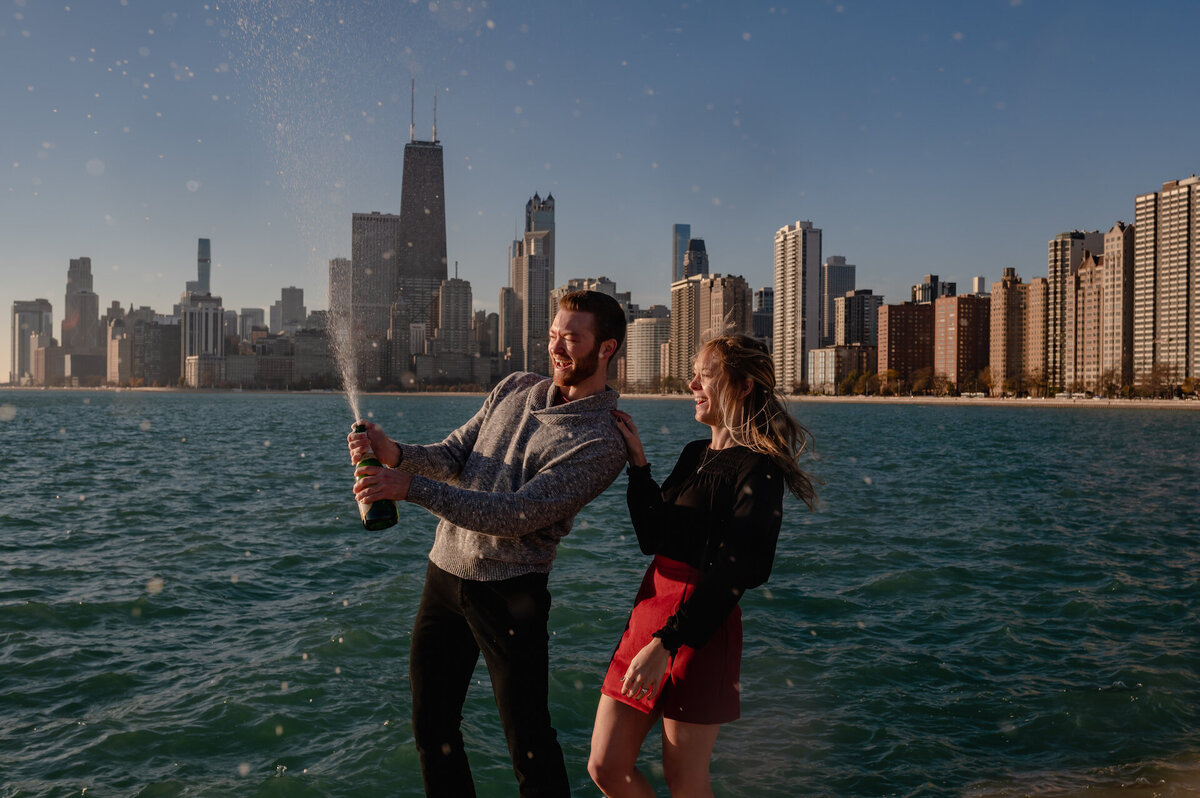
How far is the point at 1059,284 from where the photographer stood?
174875 millimetres

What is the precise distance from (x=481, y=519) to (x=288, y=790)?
418cm

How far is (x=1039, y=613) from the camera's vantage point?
1130 centimetres

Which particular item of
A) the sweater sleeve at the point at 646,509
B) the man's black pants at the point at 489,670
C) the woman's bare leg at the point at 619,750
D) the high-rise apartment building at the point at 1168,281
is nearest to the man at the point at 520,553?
the man's black pants at the point at 489,670

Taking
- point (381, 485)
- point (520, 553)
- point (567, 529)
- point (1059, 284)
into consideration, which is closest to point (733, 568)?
point (567, 529)

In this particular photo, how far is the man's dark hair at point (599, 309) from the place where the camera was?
11.9 feet

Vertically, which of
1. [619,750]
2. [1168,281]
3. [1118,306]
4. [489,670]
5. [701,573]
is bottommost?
[619,750]

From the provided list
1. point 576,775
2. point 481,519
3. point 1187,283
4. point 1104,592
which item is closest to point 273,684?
point 576,775

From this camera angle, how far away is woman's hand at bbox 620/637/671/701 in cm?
332

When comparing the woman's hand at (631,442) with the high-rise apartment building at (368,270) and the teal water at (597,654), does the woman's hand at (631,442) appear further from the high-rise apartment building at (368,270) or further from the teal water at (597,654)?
the teal water at (597,654)

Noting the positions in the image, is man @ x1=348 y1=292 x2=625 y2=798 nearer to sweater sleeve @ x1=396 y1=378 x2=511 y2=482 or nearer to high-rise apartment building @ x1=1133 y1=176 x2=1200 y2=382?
sweater sleeve @ x1=396 y1=378 x2=511 y2=482

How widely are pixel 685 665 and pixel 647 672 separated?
189 mm

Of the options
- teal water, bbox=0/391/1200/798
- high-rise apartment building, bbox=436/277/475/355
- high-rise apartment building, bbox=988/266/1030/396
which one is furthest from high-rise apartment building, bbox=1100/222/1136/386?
teal water, bbox=0/391/1200/798

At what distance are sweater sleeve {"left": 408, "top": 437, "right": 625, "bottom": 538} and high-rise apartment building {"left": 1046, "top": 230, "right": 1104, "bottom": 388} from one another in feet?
619

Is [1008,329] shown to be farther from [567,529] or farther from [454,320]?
[567,529]
